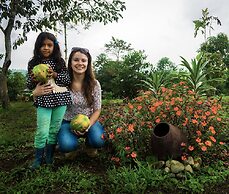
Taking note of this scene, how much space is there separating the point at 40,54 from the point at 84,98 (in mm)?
725

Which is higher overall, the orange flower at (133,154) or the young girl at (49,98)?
the young girl at (49,98)

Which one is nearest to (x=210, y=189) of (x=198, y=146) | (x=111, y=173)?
(x=198, y=146)

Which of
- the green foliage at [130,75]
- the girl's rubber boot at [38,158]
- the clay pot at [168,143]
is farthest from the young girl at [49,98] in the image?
the green foliage at [130,75]

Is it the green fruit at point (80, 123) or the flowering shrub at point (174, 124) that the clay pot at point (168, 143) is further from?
the green fruit at point (80, 123)

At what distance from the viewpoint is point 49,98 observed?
12.1 feet

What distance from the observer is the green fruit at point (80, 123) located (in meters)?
3.66

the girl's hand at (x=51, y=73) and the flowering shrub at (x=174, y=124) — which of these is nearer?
the girl's hand at (x=51, y=73)

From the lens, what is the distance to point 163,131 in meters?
3.97

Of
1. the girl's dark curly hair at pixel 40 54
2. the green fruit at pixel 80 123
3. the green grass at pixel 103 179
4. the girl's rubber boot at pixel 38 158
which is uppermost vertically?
the girl's dark curly hair at pixel 40 54

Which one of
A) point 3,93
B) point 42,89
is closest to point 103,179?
point 42,89

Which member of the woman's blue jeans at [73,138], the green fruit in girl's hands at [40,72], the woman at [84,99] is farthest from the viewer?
the woman at [84,99]

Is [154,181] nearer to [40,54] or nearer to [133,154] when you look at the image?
[133,154]

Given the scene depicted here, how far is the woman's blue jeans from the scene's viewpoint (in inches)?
148

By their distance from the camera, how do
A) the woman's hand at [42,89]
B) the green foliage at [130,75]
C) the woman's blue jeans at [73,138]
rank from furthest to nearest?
1. the green foliage at [130,75]
2. the woman's blue jeans at [73,138]
3. the woman's hand at [42,89]
